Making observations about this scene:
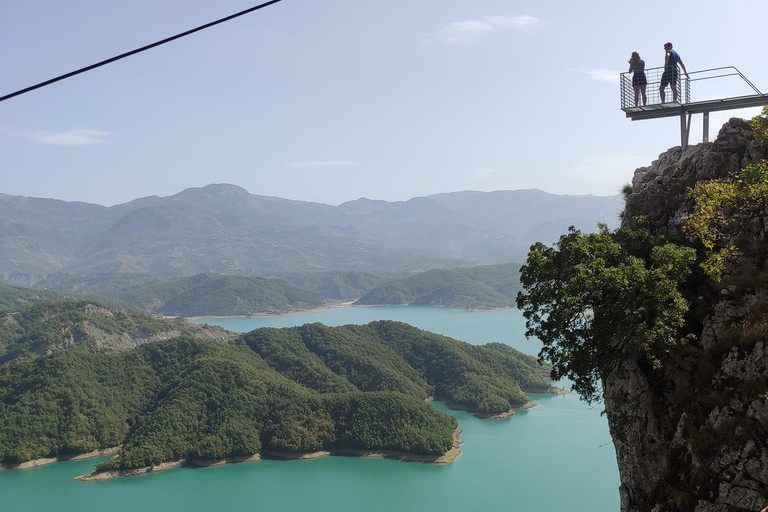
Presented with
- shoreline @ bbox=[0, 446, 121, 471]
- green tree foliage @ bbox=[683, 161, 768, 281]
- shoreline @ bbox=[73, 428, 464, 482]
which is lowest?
shoreline @ bbox=[0, 446, 121, 471]

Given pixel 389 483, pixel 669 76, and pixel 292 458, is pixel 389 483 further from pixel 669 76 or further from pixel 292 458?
pixel 669 76

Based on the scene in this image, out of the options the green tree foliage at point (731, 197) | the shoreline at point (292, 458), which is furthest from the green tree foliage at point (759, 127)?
the shoreline at point (292, 458)

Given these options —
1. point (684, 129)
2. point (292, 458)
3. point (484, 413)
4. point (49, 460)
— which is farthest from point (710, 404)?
point (49, 460)

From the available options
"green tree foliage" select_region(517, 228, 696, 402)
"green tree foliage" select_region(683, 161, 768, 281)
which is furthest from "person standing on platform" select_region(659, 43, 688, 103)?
"green tree foliage" select_region(683, 161, 768, 281)

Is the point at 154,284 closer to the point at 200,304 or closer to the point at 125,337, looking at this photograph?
the point at 200,304

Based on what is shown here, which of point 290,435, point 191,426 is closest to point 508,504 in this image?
point 290,435

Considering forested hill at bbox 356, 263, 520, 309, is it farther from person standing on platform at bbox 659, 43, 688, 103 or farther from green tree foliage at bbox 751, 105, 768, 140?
green tree foliage at bbox 751, 105, 768, 140
